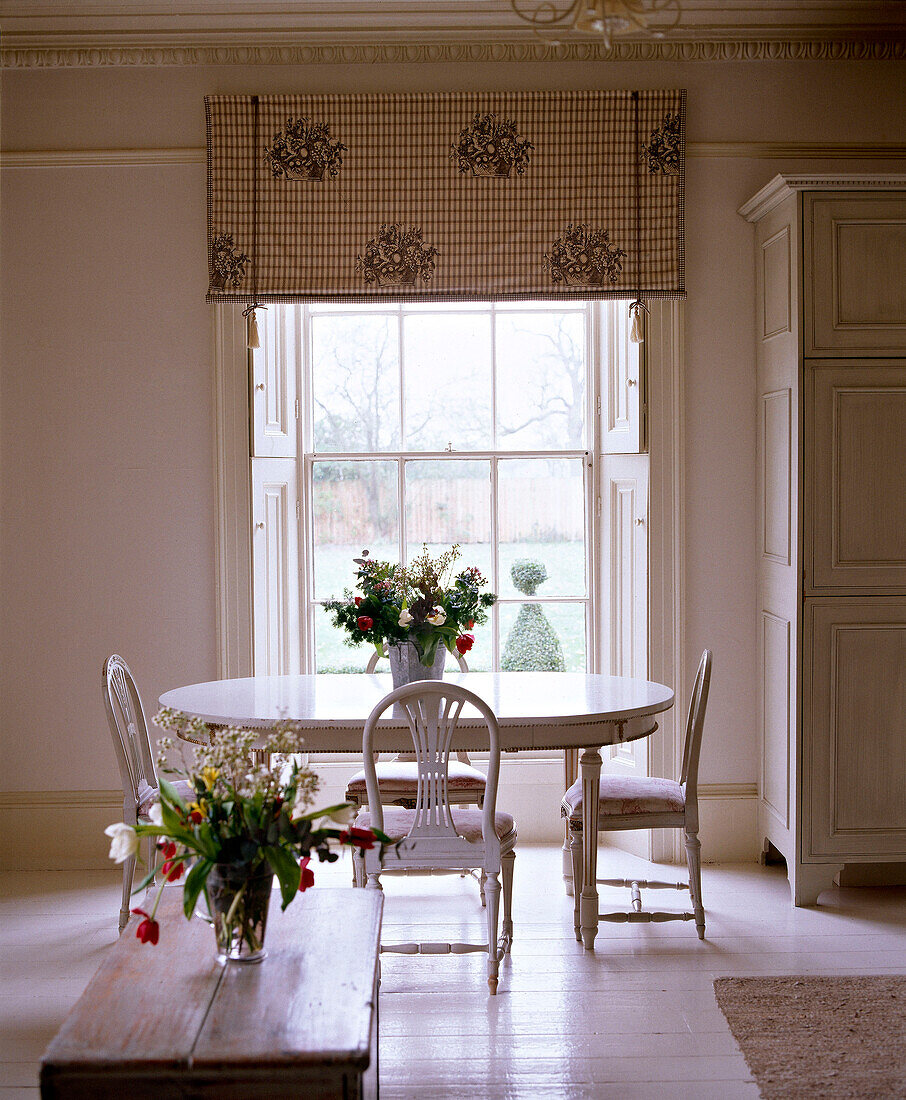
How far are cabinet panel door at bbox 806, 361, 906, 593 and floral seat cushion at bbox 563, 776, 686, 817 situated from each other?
0.88 meters

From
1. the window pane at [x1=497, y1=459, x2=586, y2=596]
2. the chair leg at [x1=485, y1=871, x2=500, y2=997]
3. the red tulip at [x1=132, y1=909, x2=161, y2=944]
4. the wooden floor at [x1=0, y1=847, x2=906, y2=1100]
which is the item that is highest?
the window pane at [x1=497, y1=459, x2=586, y2=596]

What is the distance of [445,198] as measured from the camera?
413 cm

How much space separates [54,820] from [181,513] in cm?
133

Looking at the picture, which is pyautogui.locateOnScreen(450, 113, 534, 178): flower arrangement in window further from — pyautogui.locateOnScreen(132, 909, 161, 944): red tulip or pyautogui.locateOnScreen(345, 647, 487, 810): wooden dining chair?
pyautogui.locateOnScreen(132, 909, 161, 944): red tulip

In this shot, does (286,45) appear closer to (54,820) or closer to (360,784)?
(360,784)

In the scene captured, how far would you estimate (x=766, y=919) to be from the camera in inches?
140

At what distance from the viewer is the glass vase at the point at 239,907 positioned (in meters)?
1.94

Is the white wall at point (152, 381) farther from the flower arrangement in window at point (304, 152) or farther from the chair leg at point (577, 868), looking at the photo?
the chair leg at point (577, 868)

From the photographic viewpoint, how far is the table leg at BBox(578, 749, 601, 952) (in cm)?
327

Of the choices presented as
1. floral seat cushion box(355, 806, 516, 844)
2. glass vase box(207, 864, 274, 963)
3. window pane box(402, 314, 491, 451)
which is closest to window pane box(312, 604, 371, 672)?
window pane box(402, 314, 491, 451)

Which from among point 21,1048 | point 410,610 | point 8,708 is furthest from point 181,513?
point 21,1048

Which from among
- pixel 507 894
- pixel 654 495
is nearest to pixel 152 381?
pixel 654 495

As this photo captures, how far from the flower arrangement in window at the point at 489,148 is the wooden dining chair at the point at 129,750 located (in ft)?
7.49

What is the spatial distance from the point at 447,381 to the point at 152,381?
120 centimetres
